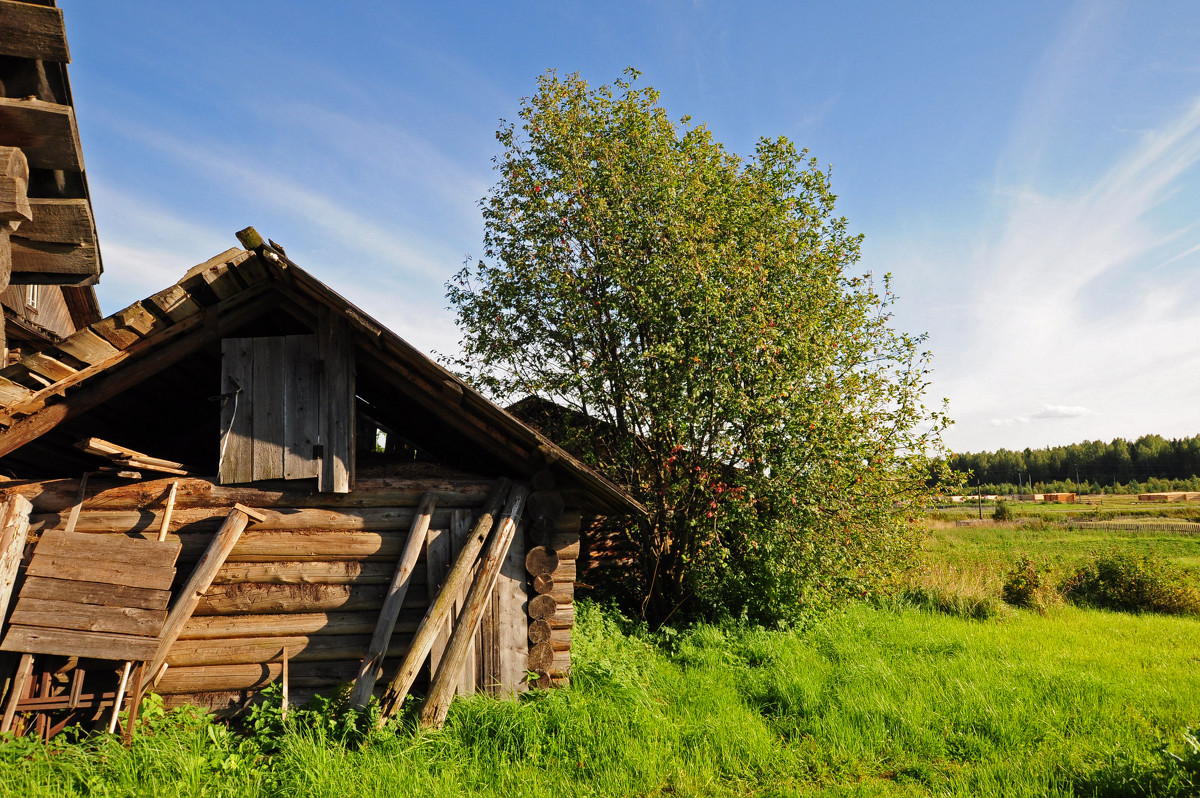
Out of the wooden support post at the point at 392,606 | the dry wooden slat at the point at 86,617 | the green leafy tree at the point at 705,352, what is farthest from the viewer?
the green leafy tree at the point at 705,352

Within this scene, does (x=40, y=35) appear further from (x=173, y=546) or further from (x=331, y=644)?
(x=331, y=644)

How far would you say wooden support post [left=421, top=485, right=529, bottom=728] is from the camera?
5.63 metres

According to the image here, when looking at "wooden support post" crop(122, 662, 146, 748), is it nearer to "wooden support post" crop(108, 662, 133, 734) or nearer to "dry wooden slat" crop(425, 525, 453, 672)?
"wooden support post" crop(108, 662, 133, 734)

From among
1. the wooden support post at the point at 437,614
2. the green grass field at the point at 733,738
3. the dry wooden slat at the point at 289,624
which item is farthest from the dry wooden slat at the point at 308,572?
the green grass field at the point at 733,738

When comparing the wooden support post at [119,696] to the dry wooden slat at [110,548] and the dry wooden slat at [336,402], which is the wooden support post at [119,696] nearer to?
the dry wooden slat at [110,548]

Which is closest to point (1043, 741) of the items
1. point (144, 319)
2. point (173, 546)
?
point (173, 546)

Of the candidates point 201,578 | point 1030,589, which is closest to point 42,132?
point 201,578

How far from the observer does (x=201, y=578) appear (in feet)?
18.1

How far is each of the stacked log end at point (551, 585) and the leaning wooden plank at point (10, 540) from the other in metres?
4.40

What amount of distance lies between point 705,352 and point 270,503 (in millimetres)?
6332

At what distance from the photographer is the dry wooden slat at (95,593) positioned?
17.3ft

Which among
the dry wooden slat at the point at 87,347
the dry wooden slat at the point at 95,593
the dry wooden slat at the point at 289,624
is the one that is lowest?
the dry wooden slat at the point at 289,624

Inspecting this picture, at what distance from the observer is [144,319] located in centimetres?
534

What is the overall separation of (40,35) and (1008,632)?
44.1 feet
